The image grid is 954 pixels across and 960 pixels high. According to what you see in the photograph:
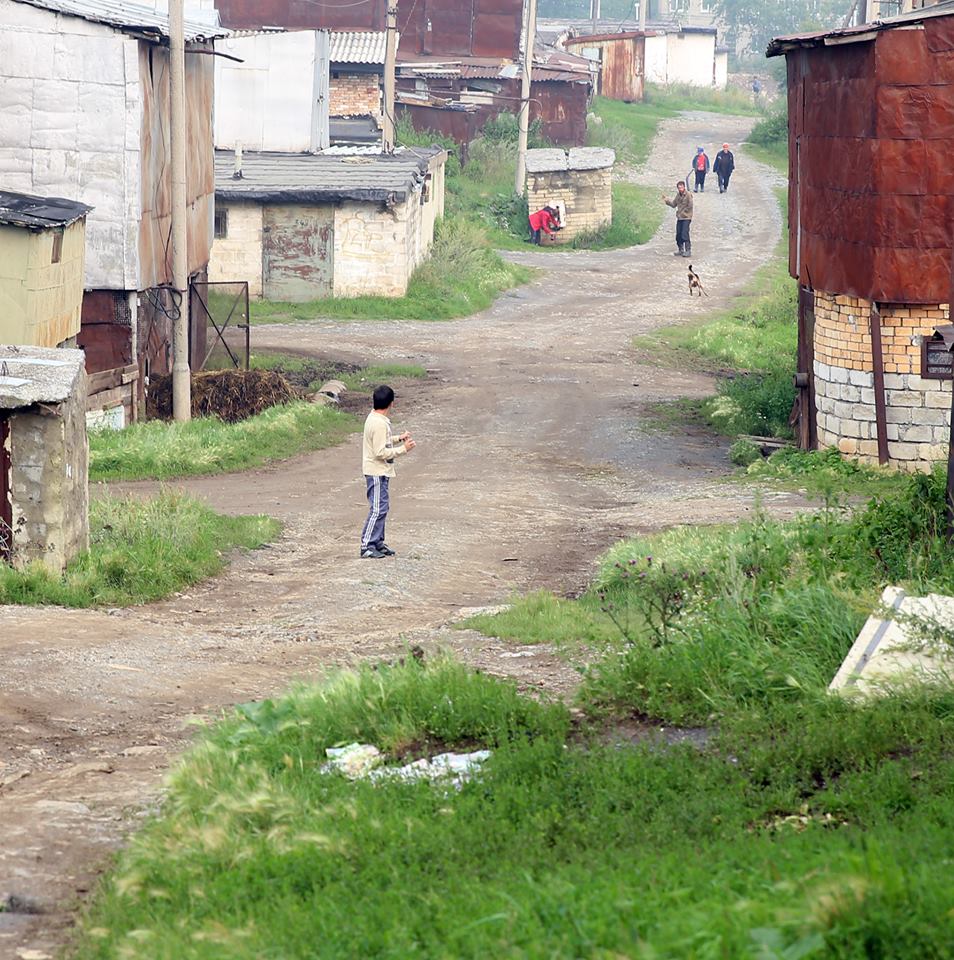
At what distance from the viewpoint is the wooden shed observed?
2486 inches

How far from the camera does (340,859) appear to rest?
17.2 feet

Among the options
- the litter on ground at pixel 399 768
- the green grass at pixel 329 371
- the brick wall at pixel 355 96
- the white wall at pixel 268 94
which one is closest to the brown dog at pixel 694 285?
the green grass at pixel 329 371

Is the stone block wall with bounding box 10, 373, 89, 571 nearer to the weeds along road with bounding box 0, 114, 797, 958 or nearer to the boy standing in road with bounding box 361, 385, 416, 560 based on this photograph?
the weeds along road with bounding box 0, 114, 797, 958

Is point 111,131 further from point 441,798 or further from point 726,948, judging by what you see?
point 726,948

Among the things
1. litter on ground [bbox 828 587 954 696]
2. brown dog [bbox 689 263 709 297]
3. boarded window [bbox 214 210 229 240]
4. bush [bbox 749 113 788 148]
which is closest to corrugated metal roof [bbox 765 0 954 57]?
litter on ground [bbox 828 587 954 696]

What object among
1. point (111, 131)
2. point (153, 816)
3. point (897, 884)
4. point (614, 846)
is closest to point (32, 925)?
point (153, 816)

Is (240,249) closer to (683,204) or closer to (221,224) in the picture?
(221,224)

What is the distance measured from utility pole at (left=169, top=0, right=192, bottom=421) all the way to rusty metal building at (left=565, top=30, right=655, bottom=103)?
46102 millimetres

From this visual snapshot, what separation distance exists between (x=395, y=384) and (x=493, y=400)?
186 centimetres

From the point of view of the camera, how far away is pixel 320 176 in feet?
104

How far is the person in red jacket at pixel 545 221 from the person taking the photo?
40281mm

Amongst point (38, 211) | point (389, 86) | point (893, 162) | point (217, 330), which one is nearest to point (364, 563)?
point (38, 211)

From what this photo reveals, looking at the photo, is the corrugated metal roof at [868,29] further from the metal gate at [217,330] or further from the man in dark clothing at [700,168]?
the man in dark clothing at [700,168]

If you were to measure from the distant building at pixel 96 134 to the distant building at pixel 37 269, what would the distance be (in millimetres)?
1806
